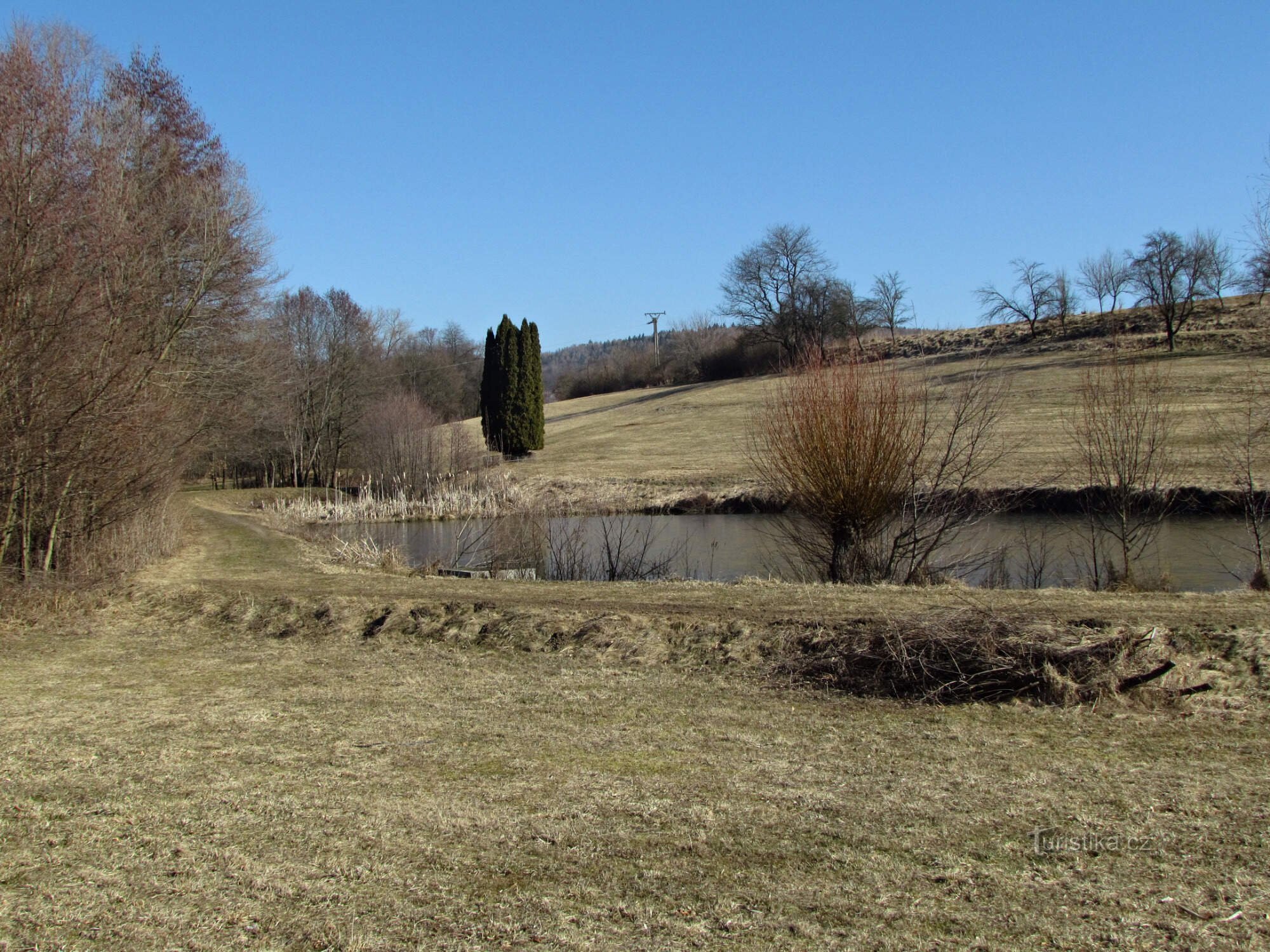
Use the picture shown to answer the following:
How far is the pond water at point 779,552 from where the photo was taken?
15.7 metres

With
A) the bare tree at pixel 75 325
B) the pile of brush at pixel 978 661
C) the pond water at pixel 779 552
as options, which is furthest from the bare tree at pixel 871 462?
the bare tree at pixel 75 325

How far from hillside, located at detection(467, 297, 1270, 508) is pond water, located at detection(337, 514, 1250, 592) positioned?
7.41ft

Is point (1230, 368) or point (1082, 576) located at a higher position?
point (1230, 368)

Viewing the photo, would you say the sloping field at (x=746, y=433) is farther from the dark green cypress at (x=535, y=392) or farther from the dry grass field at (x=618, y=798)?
the dry grass field at (x=618, y=798)

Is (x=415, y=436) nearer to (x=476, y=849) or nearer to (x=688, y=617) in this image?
(x=688, y=617)

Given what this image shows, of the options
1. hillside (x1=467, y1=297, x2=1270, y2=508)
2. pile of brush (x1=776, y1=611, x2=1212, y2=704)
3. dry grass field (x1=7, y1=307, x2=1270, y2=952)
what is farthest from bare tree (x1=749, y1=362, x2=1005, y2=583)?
pile of brush (x1=776, y1=611, x2=1212, y2=704)

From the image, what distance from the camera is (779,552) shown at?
18.3 m

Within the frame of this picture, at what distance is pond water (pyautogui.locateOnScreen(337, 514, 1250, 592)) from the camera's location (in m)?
15.7

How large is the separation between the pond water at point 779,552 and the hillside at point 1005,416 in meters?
2.26

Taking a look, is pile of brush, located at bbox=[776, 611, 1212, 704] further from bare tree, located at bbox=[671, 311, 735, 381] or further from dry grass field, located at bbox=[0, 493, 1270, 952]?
bare tree, located at bbox=[671, 311, 735, 381]

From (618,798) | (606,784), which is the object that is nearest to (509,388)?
(606,784)

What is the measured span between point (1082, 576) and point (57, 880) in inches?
577

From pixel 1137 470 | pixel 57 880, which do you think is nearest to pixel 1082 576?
pixel 1137 470

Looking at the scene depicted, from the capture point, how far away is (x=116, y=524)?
1471 centimetres
